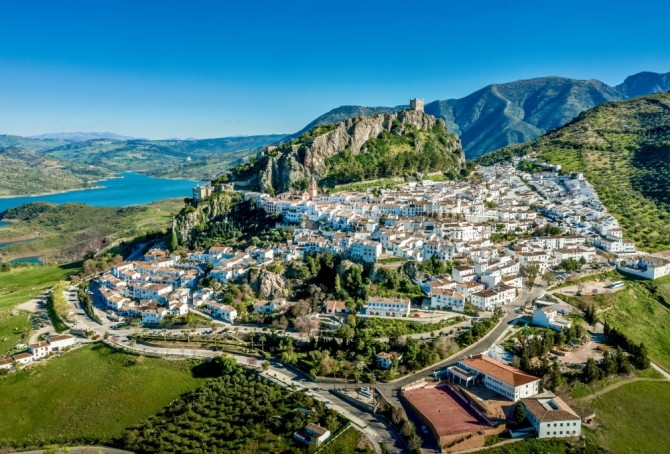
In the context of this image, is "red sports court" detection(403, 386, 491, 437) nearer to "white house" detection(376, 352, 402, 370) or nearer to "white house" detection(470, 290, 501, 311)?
"white house" detection(376, 352, 402, 370)

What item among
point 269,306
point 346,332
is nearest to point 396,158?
point 269,306

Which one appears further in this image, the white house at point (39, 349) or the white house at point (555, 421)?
the white house at point (39, 349)

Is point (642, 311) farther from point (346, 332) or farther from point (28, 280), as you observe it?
point (28, 280)

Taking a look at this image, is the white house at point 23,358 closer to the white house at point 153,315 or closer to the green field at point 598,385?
the white house at point 153,315

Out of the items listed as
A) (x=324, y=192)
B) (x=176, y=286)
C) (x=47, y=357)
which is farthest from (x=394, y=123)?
(x=47, y=357)

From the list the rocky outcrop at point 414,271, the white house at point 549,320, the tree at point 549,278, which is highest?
the rocky outcrop at point 414,271

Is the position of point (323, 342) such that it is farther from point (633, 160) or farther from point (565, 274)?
point (633, 160)

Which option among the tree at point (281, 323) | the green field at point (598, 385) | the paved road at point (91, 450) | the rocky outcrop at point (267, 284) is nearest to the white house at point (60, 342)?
the paved road at point (91, 450)
